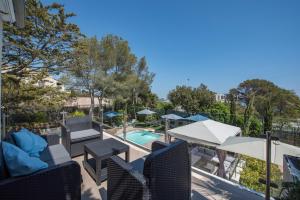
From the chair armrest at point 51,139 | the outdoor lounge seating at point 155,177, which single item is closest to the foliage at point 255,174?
the outdoor lounge seating at point 155,177

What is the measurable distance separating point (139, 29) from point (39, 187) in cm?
1352

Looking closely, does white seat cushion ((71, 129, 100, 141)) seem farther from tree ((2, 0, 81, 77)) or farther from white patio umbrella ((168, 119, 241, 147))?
tree ((2, 0, 81, 77))

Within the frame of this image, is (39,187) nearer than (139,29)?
Yes

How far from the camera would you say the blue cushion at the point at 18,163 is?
1.69m

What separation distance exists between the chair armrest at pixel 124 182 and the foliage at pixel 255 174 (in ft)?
9.85

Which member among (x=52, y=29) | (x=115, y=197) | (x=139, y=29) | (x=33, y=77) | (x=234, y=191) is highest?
(x=139, y=29)

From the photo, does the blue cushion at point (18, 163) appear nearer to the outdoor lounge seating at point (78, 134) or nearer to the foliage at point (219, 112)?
the outdoor lounge seating at point (78, 134)

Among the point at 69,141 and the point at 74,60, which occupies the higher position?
the point at 74,60

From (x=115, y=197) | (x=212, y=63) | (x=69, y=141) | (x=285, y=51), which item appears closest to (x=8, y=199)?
(x=115, y=197)

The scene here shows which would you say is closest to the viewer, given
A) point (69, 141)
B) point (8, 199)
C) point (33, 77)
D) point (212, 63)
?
point (8, 199)

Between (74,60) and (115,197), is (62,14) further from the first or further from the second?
(115,197)

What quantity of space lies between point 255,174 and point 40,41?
953 centimetres

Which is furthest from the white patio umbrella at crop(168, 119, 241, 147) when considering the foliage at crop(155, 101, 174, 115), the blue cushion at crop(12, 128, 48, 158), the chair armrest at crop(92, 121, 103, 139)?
the foliage at crop(155, 101, 174, 115)

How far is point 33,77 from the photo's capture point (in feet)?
21.5
